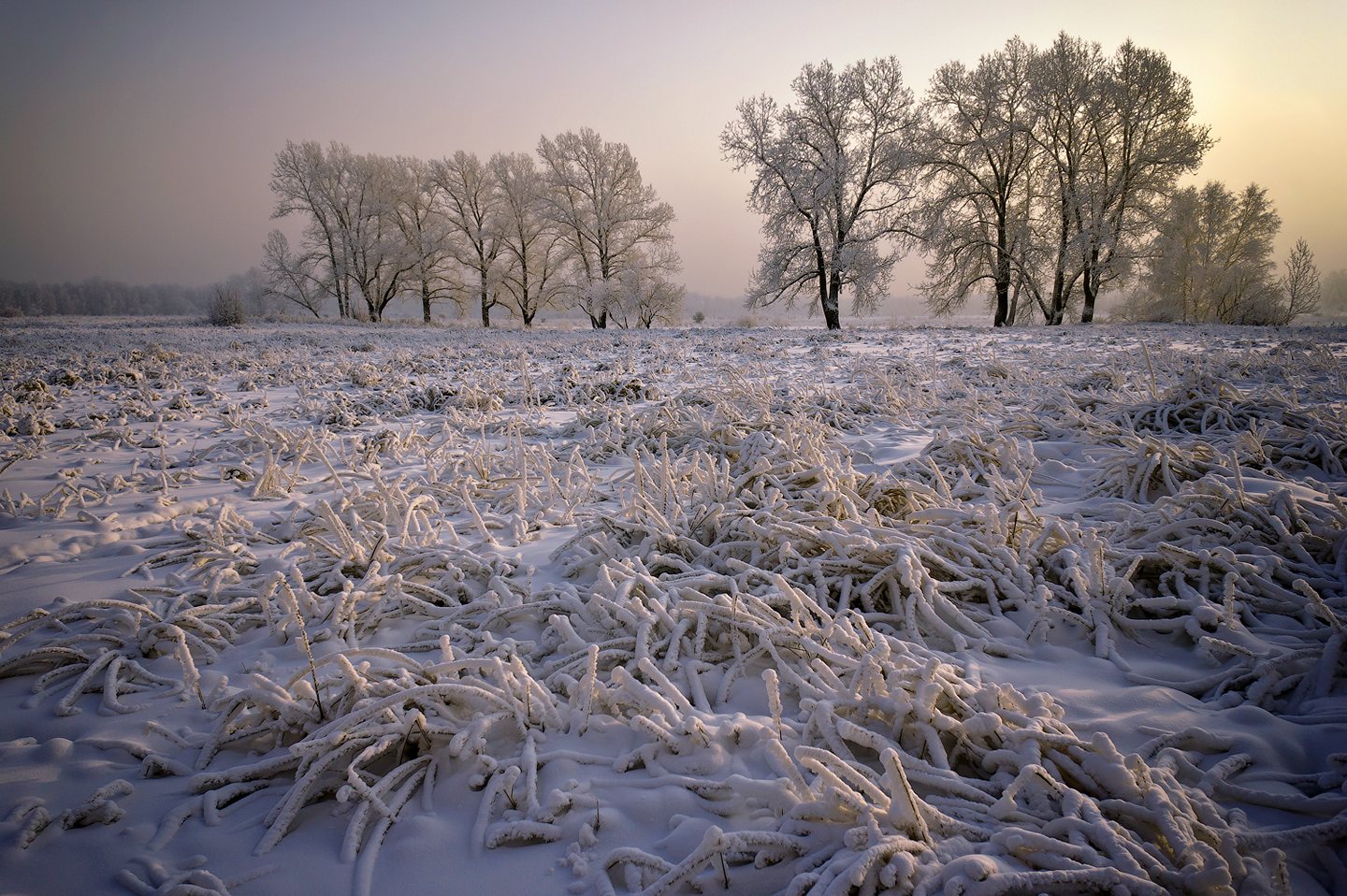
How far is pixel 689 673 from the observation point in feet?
5.50

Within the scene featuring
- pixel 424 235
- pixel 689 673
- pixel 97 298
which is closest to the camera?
pixel 689 673

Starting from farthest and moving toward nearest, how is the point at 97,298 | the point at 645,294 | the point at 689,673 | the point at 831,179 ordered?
the point at 97,298 → the point at 645,294 → the point at 831,179 → the point at 689,673

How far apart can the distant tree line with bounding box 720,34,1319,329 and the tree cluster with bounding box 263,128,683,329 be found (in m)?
9.43

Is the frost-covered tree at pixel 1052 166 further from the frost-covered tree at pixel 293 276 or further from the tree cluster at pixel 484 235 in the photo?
the frost-covered tree at pixel 293 276

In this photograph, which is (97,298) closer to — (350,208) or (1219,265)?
(350,208)

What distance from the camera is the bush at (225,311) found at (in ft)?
64.7

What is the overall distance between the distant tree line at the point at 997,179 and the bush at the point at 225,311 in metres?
19.4

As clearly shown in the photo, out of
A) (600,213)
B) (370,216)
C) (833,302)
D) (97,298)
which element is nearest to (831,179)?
A: (833,302)

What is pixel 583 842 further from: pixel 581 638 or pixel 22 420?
pixel 22 420

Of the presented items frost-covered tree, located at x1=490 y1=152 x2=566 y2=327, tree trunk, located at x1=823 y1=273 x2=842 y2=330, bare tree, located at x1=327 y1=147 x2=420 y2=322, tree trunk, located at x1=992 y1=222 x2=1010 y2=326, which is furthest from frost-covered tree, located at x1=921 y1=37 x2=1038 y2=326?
bare tree, located at x1=327 y1=147 x2=420 y2=322

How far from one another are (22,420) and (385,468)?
3.56 meters

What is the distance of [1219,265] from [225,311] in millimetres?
42552

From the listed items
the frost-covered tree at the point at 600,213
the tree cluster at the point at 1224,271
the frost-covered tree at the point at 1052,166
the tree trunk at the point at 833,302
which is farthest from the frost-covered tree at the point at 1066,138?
the frost-covered tree at the point at 600,213

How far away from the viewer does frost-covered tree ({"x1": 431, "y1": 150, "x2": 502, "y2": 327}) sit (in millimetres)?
30547
